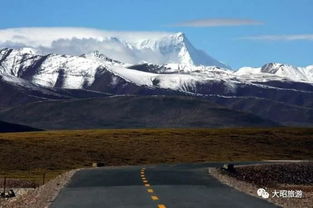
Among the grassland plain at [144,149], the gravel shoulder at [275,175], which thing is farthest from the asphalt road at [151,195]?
the grassland plain at [144,149]

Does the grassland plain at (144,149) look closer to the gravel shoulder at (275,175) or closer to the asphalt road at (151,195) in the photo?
the gravel shoulder at (275,175)

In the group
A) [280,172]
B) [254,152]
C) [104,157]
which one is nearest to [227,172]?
[280,172]

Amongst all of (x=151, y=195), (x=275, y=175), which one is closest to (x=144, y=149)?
(x=275, y=175)

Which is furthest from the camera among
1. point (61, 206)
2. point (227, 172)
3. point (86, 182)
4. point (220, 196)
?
point (227, 172)

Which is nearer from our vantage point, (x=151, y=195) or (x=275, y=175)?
(x=151, y=195)

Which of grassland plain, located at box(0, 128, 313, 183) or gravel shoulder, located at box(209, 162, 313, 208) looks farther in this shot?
grassland plain, located at box(0, 128, 313, 183)

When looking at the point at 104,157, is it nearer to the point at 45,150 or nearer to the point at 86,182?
the point at 45,150

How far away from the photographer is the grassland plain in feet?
326

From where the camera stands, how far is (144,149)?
116m

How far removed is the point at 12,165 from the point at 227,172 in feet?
127

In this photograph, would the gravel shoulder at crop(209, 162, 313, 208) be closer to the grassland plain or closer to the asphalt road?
the asphalt road

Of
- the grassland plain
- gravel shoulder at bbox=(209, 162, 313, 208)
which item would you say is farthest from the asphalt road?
the grassland plain

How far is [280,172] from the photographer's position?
243 feet

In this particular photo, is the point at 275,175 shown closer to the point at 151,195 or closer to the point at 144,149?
the point at 151,195
